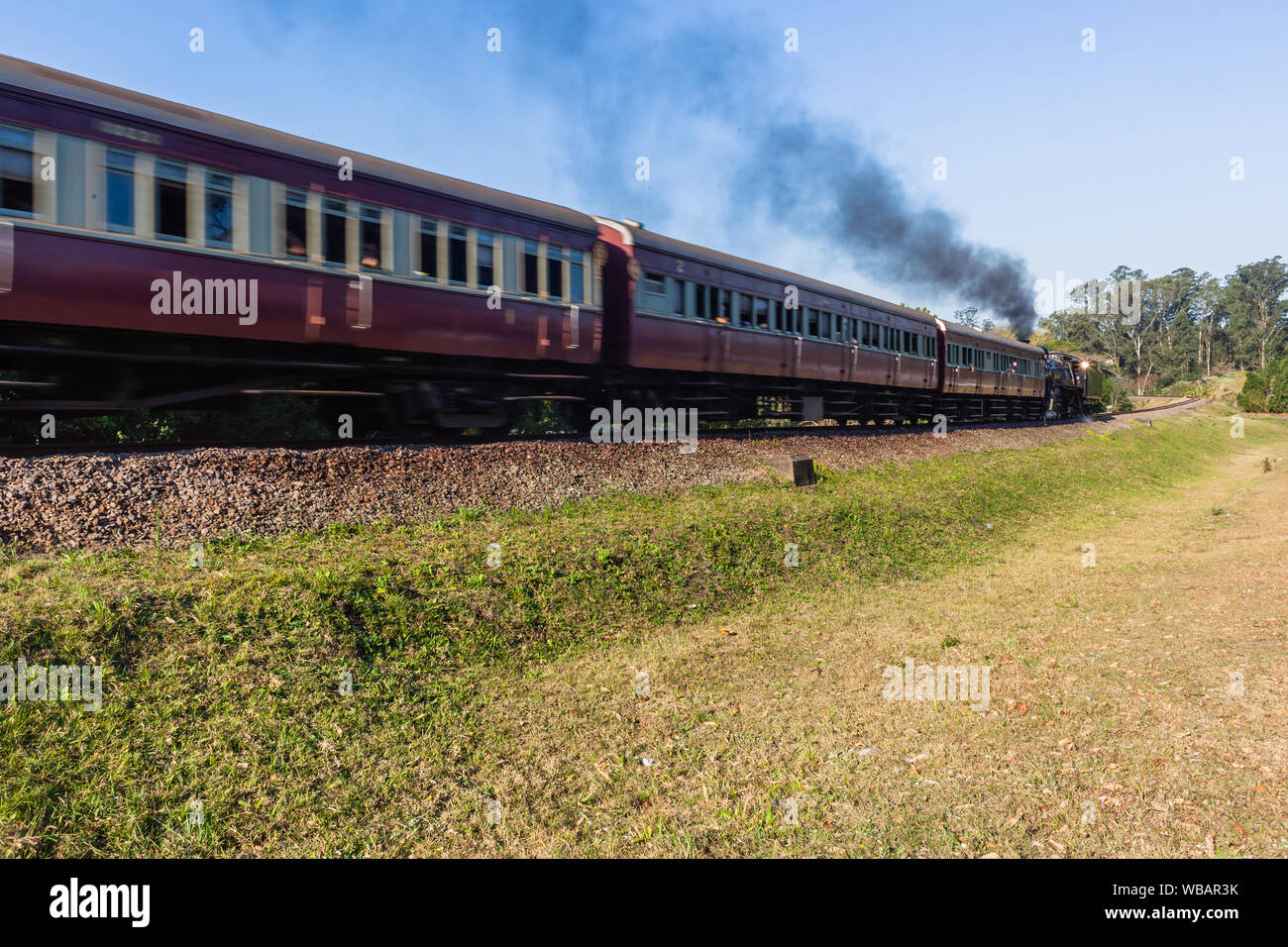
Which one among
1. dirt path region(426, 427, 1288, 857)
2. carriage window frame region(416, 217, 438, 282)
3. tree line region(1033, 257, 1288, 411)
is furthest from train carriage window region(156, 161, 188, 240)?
tree line region(1033, 257, 1288, 411)

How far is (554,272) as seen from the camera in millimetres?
12195

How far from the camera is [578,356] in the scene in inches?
500

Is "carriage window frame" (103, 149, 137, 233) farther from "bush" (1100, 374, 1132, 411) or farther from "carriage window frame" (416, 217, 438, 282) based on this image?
"bush" (1100, 374, 1132, 411)

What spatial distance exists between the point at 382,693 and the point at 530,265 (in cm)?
835

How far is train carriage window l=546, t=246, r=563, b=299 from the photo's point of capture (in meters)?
12.1

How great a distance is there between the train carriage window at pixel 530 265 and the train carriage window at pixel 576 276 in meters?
0.77

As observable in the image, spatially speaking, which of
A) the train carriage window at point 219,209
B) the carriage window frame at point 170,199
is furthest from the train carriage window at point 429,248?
the carriage window frame at point 170,199

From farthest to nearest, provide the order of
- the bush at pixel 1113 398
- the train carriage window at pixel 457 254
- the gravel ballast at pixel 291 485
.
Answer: the bush at pixel 1113 398 → the train carriage window at pixel 457 254 → the gravel ballast at pixel 291 485

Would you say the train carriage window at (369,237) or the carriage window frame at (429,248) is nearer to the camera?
the train carriage window at (369,237)

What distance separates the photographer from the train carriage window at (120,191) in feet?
24.7

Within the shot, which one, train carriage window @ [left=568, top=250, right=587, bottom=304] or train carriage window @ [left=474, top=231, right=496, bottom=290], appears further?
train carriage window @ [left=568, top=250, right=587, bottom=304]

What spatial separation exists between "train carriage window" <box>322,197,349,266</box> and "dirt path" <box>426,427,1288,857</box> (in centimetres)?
631

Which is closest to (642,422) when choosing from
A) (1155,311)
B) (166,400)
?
(166,400)

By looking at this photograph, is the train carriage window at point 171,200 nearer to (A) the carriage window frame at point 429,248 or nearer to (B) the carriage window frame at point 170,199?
(B) the carriage window frame at point 170,199
